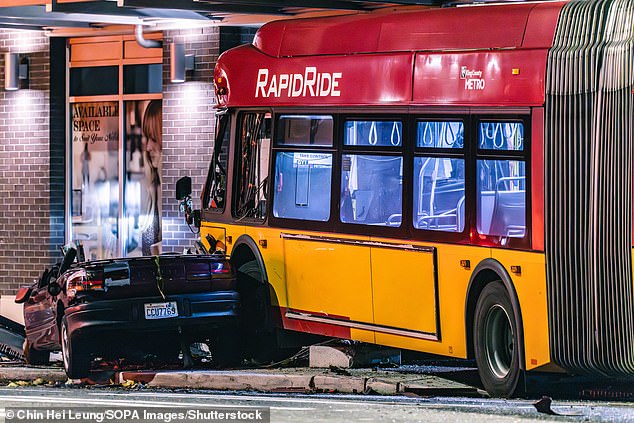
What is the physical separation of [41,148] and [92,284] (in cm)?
902

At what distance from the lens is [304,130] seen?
50.8 ft

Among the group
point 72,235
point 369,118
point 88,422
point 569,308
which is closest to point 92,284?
point 369,118

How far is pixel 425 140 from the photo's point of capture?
13.7 metres

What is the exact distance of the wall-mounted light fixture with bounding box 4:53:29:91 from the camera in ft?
77.5

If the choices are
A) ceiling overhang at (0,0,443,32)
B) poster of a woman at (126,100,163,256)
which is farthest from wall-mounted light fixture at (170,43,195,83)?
poster of a woman at (126,100,163,256)

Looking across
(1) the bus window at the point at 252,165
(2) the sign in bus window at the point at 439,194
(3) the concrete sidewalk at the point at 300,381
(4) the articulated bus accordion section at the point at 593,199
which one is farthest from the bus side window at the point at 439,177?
(1) the bus window at the point at 252,165

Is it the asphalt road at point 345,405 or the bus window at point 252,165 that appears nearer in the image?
the asphalt road at point 345,405

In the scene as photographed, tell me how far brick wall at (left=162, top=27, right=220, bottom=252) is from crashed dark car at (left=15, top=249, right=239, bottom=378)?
5.81 m

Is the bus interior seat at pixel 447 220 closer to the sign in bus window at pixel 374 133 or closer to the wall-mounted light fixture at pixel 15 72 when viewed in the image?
the sign in bus window at pixel 374 133

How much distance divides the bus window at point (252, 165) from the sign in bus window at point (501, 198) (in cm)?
359

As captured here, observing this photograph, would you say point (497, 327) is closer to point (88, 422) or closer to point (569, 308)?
point (569, 308)

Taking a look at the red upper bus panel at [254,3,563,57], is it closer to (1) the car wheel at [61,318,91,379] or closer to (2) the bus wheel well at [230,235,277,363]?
(2) the bus wheel well at [230,235,277,363]

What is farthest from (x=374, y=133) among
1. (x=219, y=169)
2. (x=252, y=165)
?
(x=219, y=169)

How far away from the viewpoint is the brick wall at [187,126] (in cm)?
2145
